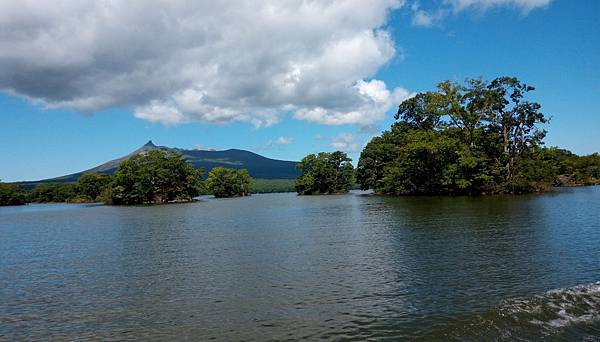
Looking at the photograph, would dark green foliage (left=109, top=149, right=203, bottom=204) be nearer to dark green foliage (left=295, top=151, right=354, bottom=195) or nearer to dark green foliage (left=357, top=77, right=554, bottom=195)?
dark green foliage (left=295, top=151, right=354, bottom=195)

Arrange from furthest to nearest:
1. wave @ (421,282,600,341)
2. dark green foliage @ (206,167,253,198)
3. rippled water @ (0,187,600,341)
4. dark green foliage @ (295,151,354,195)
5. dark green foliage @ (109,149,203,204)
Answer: dark green foliage @ (206,167,253,198) → dark green foliage @ (295,151,354,195) → dark green foliage @ (109,149,203,204) → rippled water @ (0,187,600,341) → wave @ (421,282,600,341)

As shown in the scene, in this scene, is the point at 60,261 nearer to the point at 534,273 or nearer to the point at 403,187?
the point at 534,273

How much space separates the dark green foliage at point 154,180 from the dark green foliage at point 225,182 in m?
31.2

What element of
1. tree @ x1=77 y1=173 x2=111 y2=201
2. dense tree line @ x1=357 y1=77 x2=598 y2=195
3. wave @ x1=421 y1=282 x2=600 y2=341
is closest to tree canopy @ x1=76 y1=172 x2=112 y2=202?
tree @ x1=77 y1=173 x2=111 y2=201

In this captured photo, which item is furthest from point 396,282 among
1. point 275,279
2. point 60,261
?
point 60,261

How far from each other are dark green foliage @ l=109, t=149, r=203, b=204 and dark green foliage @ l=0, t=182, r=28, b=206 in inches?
2610

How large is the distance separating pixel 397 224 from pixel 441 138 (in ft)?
184

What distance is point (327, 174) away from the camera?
163375 millimetres

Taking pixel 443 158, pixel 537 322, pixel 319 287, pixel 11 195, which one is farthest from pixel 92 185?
pixel 537 322

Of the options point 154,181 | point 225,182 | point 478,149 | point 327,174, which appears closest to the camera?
point 478,149

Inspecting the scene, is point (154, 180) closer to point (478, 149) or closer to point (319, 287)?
point (478, 149)

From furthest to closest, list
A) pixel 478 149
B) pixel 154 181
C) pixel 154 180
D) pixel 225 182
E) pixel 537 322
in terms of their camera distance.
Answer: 1. pixel 225 182
2. pixel 154 181
3. pixel 154 180
4. pixel 478 149
5. pixel 537 322

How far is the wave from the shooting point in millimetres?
12109

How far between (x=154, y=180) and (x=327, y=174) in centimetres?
6569
